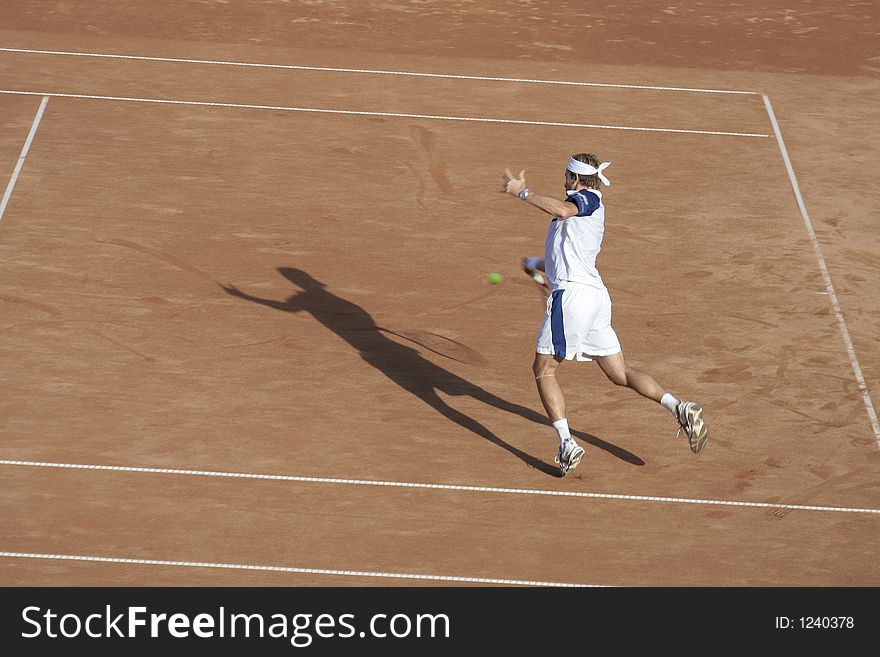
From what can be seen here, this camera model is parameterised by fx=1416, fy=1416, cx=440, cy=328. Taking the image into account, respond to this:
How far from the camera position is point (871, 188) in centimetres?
1540

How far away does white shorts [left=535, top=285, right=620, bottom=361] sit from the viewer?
9852 millimetres

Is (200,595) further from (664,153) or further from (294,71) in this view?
(294,71)

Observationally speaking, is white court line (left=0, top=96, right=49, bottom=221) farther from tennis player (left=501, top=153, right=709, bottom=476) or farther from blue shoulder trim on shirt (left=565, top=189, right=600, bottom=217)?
blue shoulder trim on shirt (left=565, top=189, right=600, bottom=217)

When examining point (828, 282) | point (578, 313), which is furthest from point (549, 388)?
point (828, 282)

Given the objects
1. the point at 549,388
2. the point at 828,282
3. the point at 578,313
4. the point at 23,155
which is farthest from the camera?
the point at 23,155

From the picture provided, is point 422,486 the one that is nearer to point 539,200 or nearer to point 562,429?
point 562,429

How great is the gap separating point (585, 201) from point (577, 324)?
862 mm

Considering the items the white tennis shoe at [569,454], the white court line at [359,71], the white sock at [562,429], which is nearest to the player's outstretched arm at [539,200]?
the white sock at [562,429]

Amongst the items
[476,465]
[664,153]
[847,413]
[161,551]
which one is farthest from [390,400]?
[664,153]

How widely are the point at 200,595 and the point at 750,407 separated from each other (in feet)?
15.6

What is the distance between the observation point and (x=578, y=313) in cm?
983

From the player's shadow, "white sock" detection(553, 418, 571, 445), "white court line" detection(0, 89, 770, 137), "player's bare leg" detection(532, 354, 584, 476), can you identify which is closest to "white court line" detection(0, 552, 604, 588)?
"player's bare leg" detection(532, 354, 584, 476)

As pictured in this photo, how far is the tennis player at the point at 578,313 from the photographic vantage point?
9750mm

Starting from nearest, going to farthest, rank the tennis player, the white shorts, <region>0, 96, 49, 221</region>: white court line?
the tennis player < the white shorts < <region>0, 96, 49, 221</region>: white court line
